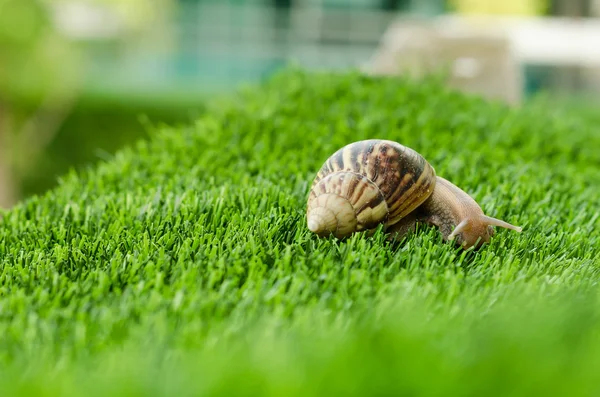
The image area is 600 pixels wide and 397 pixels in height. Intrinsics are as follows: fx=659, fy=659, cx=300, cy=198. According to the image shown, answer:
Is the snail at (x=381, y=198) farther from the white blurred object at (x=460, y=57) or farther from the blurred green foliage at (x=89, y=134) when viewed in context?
the blurred green foliage at (x=89, y=134)

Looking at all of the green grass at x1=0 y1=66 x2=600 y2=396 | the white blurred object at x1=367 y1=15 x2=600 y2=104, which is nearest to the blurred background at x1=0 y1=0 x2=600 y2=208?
the white blurred object at x1=367 y1=15 x2=600 y2=104

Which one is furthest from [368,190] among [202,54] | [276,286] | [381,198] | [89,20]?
[202,54]

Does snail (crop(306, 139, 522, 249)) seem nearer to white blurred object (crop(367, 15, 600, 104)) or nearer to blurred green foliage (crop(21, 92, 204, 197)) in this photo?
white blurred object (crop(367, 15, 600, 104))

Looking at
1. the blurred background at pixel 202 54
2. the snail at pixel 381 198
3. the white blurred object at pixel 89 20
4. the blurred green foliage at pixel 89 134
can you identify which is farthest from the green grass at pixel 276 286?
the white blurred object at pixel 89 20

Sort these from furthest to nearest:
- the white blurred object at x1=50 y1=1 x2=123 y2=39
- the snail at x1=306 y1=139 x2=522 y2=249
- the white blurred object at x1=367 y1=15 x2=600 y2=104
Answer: the white blurred object at x1=50 y1=1 x2=123 y2=39 < the white blurred object at x1=367 y1=15 x2=600 y2=104 < the snail at x1=306 y1=139 x2=522 y2=249

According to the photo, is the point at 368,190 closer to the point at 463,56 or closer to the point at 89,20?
the point at 463,56

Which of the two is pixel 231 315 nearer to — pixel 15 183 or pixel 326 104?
pixel 326 104
